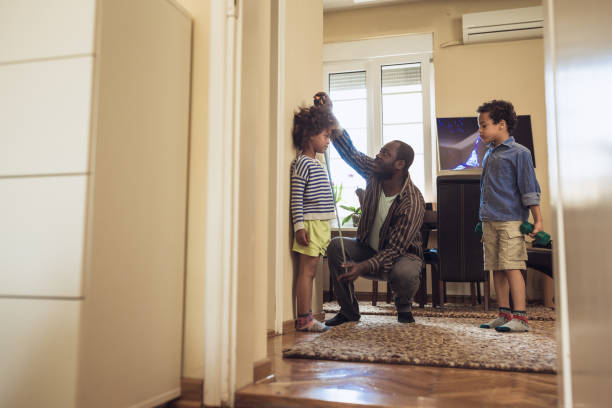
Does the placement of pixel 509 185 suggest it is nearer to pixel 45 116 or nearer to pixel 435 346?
pixel 435 346

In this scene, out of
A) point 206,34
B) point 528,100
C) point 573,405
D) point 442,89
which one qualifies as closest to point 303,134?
point 206,34

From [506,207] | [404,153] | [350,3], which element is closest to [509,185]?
[506,207]

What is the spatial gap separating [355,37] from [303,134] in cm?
283

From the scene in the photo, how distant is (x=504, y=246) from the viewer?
8.31 feet

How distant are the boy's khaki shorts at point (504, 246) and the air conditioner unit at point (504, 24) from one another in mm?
2607

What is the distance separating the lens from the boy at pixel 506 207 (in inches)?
98.3

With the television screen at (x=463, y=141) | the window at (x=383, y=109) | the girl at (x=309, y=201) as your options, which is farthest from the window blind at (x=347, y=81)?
the girl at (x=309, y=201)

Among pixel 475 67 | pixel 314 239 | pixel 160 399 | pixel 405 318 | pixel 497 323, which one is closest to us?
Answer: pixel 160 399

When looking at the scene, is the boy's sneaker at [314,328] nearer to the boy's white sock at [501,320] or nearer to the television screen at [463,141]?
the boy's white sock at [501,320]

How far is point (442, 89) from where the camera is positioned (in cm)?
469

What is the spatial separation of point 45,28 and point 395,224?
81.9 inches

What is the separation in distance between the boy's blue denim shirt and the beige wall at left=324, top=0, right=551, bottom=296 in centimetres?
198

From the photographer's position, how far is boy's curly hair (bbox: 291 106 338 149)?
101 inches

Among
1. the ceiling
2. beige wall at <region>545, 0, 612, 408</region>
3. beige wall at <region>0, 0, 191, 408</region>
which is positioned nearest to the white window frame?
the ceiling
